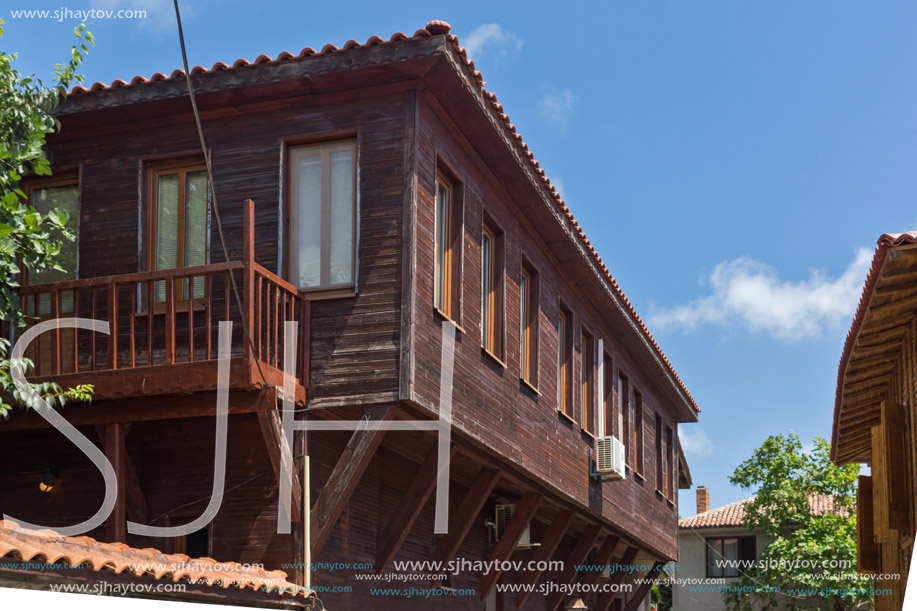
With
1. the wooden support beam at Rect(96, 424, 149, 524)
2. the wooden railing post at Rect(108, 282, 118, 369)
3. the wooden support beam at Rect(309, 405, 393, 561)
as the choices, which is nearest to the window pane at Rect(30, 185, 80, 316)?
the wooden railing post at Rect(108, 282, 118, 369)

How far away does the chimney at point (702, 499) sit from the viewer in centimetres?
5141

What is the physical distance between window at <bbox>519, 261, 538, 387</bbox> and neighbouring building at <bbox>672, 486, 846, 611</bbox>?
2817 centimetres

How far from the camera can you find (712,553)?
42688mm

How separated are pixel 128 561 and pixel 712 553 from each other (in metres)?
36.9

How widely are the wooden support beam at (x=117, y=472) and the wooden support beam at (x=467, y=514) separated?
12.1ft

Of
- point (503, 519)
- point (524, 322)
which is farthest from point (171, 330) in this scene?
point (503, 519)

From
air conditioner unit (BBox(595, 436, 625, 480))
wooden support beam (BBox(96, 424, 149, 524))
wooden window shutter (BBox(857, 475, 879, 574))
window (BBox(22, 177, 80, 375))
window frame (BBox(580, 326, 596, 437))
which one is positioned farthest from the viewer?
window frame (BBox(580, 326, 596, 437))

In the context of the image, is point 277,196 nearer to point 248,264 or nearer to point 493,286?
point 248,264

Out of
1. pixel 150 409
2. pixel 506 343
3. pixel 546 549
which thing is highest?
pixel 506 343

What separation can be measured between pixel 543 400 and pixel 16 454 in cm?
618

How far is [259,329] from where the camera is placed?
10.2 m

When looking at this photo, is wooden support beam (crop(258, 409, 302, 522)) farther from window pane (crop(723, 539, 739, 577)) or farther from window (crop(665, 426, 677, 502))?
window pane (crop(723, 539, 739, 577))

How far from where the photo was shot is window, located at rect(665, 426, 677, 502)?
2306cm

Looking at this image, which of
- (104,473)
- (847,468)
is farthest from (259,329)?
(847,468)
